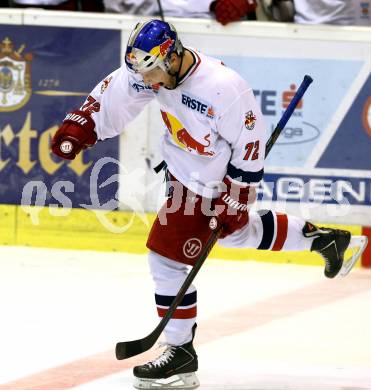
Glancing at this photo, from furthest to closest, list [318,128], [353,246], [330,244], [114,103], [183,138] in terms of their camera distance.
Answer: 1. [318,128]
2. [353,246]
3. [330,244]
4. [114,103]
5. [183,138]

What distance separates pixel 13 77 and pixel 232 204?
2.27 meters

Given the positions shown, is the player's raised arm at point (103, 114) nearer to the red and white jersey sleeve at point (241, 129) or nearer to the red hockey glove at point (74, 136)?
the red hockey glove at point (74, 136)

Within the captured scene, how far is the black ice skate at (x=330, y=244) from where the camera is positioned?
462 cm

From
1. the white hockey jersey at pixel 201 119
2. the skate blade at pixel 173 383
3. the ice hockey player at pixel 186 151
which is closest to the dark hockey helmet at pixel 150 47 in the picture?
the ice hockey player at pixel 186 151

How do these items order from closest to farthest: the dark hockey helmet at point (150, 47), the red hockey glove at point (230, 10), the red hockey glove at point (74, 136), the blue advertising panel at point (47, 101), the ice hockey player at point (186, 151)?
the dark hockey helmet at point (150, 47), the ice hockey player at point (186, 151), the red hockey glove at point (74, 136), the red hockey glove at point (230, 10), the blue advertising panel at point (47, 101)

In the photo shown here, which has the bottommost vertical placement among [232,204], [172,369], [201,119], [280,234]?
[172,369]

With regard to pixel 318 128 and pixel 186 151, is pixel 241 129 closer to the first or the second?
pixel 186 151

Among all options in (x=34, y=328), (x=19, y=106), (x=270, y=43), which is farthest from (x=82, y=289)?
(x=270, y=43)

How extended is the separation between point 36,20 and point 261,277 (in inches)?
68.0

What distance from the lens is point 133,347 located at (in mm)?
4242

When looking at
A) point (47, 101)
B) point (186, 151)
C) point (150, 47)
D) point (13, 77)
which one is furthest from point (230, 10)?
point (150, 47)

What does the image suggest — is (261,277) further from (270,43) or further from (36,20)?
(36,20)

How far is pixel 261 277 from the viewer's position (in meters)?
5.87

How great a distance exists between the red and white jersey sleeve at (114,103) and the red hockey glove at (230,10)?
5.33 ft
